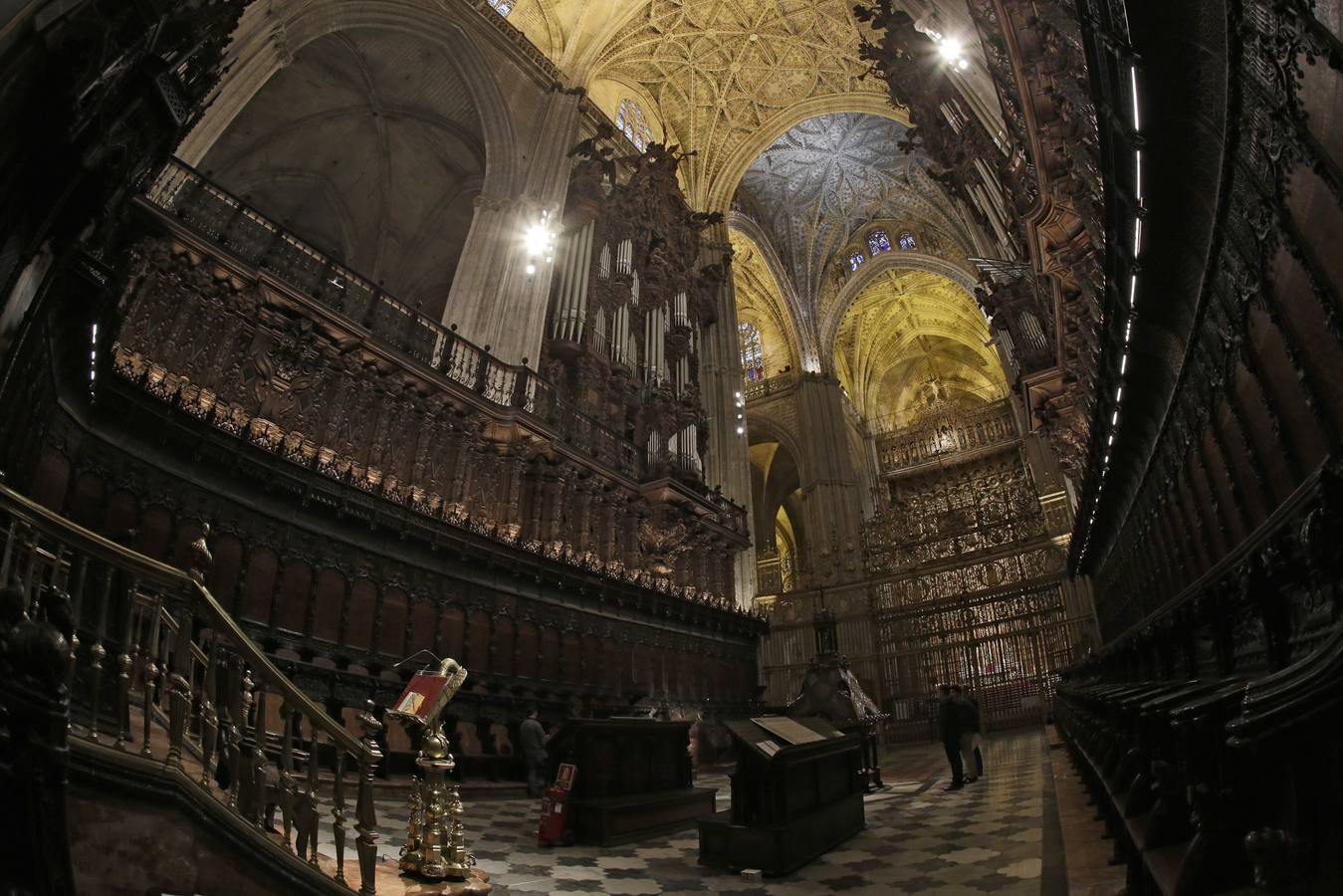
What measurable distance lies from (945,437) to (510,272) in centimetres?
2207

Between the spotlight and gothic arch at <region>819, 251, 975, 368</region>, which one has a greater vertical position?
gothic arch at <region>819, 251, 975, 368</region>

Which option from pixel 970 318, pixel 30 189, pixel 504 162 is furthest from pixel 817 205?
pixel 30 189

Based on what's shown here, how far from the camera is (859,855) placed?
4.47 meters

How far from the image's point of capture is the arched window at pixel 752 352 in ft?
98.2

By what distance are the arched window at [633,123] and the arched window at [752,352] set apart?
10.1m

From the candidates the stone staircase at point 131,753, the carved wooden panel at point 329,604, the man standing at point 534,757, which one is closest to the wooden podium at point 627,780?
the man standing at point 534,757

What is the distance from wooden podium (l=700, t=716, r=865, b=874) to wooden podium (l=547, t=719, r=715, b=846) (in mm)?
1010

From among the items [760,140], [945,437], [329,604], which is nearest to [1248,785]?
[329,604]

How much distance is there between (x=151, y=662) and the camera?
2656 millimetres

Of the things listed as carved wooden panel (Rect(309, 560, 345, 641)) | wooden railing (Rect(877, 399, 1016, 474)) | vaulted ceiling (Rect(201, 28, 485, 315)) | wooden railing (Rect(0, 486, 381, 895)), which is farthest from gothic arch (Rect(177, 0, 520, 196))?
wooden railing (Rect(877, 399, 1016, 474))

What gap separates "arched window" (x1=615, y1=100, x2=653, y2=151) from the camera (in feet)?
69.4

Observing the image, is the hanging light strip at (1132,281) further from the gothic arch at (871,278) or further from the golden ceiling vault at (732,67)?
the gothic arch at (871,278)

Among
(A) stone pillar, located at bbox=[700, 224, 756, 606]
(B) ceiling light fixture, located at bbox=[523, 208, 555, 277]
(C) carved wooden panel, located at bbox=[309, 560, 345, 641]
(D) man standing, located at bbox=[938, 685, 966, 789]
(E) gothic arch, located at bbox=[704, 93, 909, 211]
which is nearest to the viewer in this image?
(D) man standing, located at bbox=[938, 685, 966, 789]

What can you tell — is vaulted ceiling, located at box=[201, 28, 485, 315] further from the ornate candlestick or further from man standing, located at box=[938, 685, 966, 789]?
man standing, located at box=[938, 685, 966, 789]
